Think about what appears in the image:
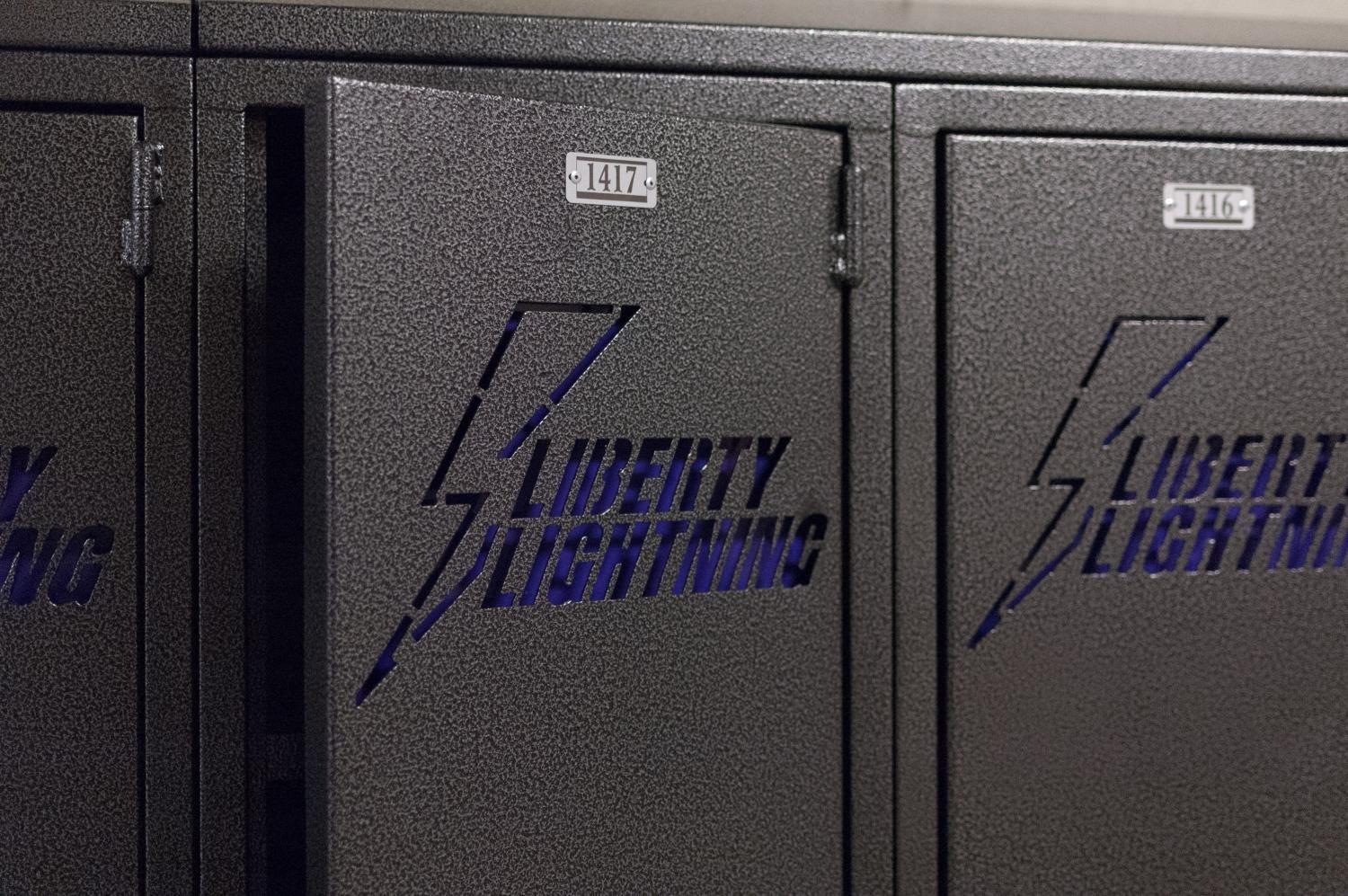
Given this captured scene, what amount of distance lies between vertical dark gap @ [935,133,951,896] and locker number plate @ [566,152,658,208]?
0.24m

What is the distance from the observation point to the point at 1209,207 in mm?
947

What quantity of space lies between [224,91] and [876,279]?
0.49 m

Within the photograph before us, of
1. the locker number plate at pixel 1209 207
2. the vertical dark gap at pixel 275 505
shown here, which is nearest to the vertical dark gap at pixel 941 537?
the locker number plate at pixel 1209 207

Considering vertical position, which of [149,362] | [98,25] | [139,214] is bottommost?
[149,362]

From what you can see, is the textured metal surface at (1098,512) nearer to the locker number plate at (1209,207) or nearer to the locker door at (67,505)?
the locker number plate at (1209,207)

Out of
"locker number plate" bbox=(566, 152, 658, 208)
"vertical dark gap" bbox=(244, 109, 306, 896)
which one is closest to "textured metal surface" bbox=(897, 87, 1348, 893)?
"locker number plate" bbox=(566, 152, 658, 208)

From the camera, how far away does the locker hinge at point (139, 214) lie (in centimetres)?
83

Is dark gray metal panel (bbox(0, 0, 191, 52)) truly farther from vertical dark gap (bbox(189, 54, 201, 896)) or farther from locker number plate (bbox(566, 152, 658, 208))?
locker number plate (bbox(566, 152, 658, 208))

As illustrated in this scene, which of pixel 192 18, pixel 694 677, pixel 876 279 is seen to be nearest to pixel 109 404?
pixel 192 18

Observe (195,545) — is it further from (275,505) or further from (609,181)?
(609,181)

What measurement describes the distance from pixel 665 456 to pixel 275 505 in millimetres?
298

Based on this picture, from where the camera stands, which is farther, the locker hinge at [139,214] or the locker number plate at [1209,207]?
the locker number plate at [1209,207]

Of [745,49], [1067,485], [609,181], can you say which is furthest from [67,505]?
[1067,485]

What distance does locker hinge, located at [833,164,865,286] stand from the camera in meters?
0.90
